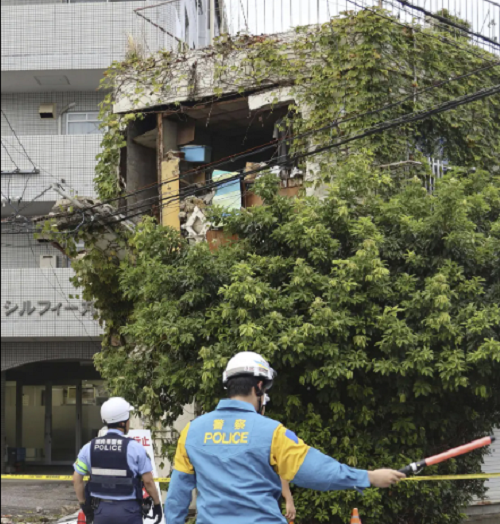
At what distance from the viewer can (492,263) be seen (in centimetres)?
891

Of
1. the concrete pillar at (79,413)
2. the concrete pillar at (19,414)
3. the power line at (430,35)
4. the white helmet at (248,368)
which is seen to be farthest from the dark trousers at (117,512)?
the concrete pillar at (19,414)

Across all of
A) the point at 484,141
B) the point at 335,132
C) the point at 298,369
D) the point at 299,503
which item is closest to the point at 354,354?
the point at 298,369

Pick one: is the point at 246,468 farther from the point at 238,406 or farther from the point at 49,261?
the point at 49,261

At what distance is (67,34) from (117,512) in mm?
14685

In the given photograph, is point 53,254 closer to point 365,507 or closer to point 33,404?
point 33,404

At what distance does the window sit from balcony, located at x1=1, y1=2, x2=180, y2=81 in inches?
43.1

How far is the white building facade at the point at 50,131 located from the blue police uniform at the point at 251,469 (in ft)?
46.4

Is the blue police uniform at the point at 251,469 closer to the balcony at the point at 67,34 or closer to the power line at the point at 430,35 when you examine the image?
the power line at the point at 430,35

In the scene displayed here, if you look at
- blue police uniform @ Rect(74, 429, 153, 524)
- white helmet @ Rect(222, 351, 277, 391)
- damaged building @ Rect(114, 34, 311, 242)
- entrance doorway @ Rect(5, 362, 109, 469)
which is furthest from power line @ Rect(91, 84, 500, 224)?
entrance doorway @ Rect(5, 362, 109, 469)

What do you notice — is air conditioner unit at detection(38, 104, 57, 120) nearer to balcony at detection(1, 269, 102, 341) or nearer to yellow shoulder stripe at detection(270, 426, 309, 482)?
balcony at detection(1, 269, 102, 341)

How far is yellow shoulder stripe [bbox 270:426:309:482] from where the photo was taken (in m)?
3.76

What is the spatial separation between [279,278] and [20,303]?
10.5m

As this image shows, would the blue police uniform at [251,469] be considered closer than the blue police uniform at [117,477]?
Yes

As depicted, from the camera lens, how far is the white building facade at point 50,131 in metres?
18.2
